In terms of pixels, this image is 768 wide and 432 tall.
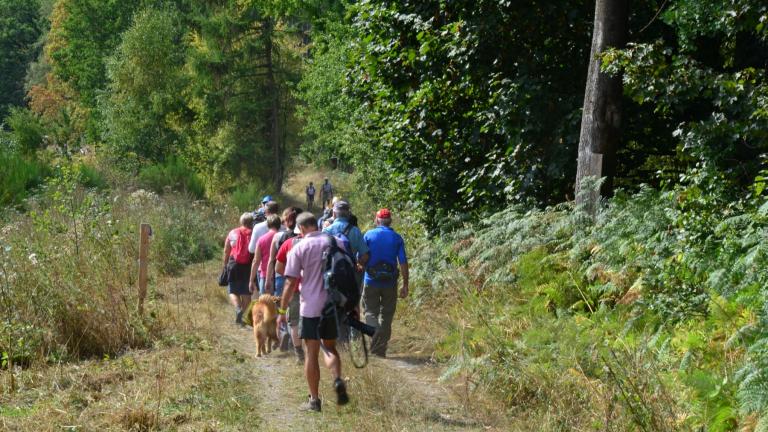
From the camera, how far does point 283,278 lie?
10422 mm

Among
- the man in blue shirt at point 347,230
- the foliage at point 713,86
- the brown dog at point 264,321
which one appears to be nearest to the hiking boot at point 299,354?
the brown dog at point 264,321

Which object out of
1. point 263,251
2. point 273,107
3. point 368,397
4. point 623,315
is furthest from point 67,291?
point 273,107

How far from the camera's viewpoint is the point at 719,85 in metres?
9.38

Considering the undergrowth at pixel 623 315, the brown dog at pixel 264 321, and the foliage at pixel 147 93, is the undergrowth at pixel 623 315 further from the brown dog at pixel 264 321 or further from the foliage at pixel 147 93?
the foliage at pixel 147 93

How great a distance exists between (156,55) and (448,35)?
31859mm

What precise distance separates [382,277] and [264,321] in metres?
1.56

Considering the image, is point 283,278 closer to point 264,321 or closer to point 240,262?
point 264,321

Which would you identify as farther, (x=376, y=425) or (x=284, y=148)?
(x=284, y=148)

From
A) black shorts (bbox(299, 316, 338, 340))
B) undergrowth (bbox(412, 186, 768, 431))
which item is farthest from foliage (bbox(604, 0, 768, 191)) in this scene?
black shorts (bbox(299, 316, 338, 340))

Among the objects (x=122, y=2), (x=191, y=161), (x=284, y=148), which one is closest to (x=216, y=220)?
(x=191, y=161)

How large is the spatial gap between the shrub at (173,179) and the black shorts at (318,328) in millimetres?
24952

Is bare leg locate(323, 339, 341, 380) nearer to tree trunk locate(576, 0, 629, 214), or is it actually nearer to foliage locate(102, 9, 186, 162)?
tree trunk locate(576, 0, 629, 214)

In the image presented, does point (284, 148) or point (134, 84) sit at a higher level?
point (134, 84)

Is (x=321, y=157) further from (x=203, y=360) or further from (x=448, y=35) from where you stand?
(x=203, y=360)
